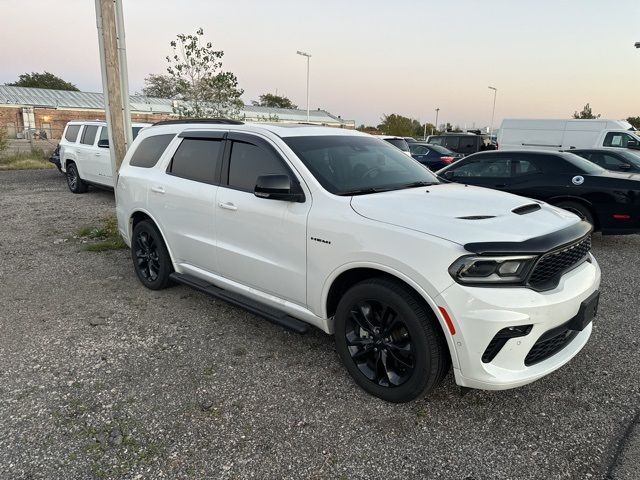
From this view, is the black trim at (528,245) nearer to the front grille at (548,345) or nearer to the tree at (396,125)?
the front grille at (548,345)

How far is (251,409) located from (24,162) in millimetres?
19771

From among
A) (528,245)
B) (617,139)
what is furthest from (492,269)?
(617,139)

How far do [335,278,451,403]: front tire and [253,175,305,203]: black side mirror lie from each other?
798mm

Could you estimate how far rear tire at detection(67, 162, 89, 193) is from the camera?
12.0m

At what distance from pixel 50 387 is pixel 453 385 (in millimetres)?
2819

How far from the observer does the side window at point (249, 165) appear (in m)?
3.55

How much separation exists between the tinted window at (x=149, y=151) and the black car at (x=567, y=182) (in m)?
5.46

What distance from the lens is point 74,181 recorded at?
39.8 ft

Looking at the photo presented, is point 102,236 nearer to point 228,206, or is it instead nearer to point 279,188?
point 228,206

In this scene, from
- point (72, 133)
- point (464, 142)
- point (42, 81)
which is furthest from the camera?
point (42, 81)

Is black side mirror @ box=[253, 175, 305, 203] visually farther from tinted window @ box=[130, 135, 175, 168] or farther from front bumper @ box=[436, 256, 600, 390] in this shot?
tinted window @ box=[130, 135, 175, 168]

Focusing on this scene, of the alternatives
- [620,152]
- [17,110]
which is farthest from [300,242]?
[17,110]

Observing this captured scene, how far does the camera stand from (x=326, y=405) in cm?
A: 296

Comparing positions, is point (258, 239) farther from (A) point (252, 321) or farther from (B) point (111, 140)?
(B) point (111, 140)
